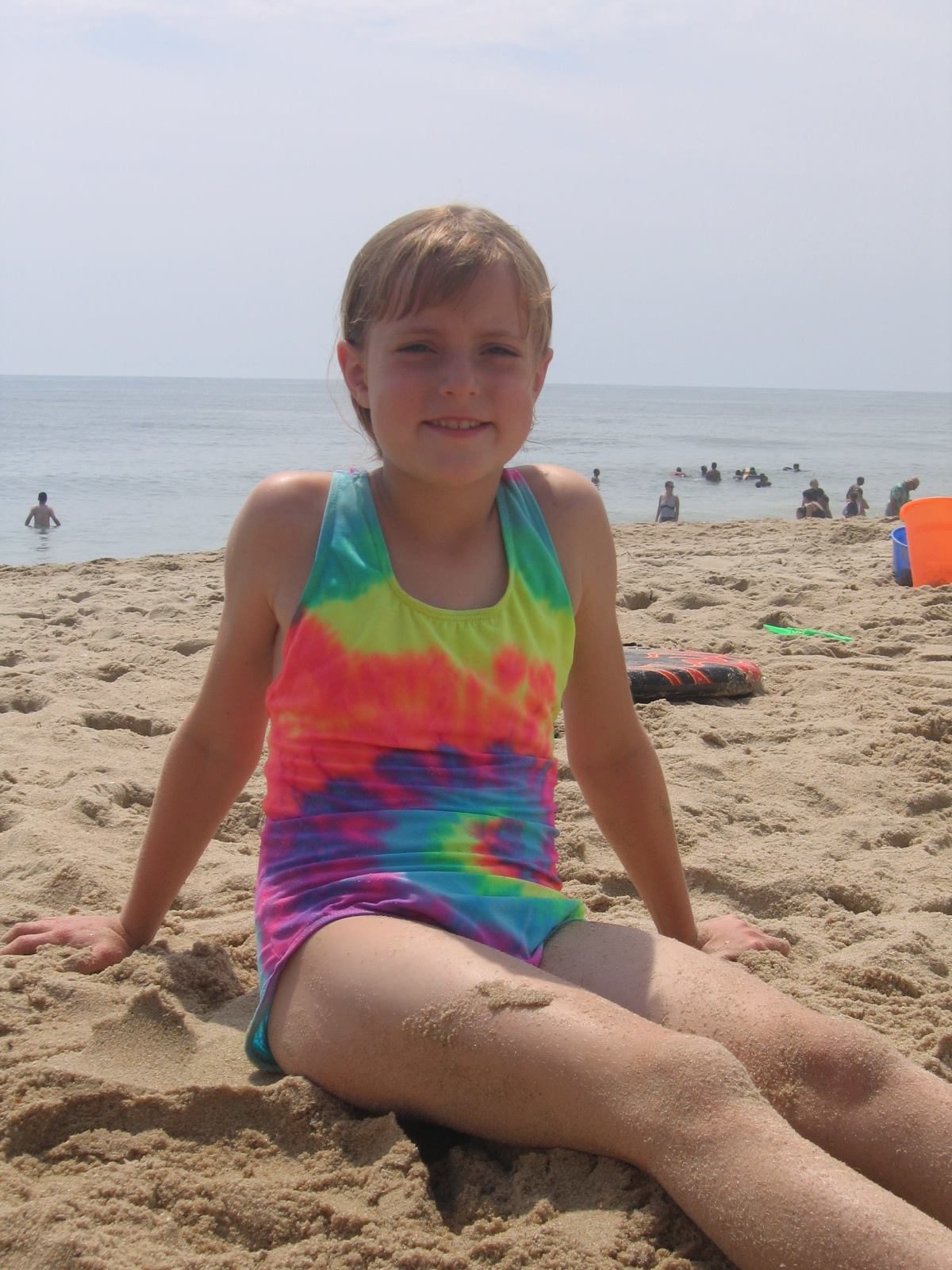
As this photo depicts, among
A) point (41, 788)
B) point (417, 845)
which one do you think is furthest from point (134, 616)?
point (417, 845)

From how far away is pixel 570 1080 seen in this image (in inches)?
55.9

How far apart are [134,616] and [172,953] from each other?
12.8 feet

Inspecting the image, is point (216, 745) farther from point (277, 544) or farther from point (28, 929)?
point (28, 929)

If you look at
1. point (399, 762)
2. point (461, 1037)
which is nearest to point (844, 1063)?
point (461, 1037)

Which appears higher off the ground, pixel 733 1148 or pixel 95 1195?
pixel 733 1148

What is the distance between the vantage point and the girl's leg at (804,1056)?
140 cm

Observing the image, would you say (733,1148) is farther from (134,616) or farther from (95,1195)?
(134,616)

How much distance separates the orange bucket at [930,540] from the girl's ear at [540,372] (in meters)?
4.27


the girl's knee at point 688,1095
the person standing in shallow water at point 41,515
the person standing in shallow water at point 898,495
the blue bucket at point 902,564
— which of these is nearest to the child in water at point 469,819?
the girl's knee at point 688,1095

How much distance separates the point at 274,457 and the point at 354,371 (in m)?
32.1

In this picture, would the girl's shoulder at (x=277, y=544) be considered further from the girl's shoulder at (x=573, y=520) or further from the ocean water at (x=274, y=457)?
the girl's shoulder at (x=573, y=520)

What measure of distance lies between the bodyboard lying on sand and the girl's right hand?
2288mm

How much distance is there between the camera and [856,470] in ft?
112

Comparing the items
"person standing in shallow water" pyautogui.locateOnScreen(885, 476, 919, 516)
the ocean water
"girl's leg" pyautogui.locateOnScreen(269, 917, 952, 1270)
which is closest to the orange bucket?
the ocean water
